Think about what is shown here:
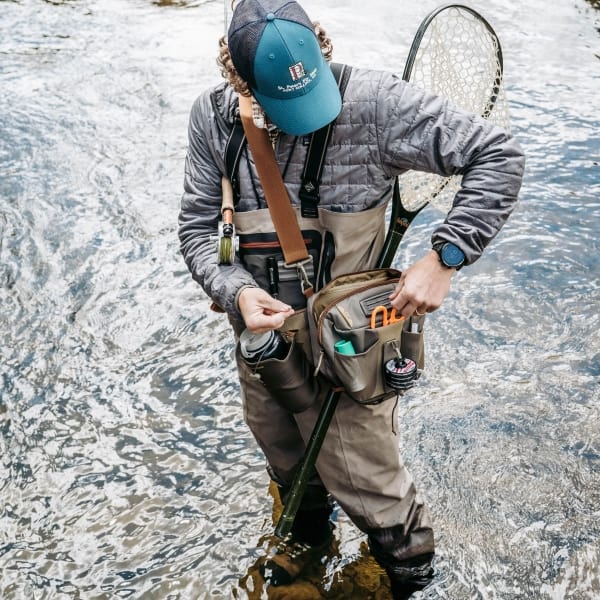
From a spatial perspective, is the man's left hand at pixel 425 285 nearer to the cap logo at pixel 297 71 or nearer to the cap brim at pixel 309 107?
the cap brim at pixel 309 107

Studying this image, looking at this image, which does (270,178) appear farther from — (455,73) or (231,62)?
(455,73)

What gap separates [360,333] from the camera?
8.22 feet

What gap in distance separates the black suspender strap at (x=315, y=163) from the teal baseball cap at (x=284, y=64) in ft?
0.33

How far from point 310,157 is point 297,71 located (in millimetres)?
309

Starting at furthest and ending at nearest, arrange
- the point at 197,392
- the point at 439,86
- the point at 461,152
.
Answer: the point at 197,392
the point at 439,86
the point at 461,152

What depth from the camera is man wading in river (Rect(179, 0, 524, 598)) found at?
7.65 feet

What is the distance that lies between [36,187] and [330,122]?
182 inches

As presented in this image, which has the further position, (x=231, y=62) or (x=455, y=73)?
(x=455, y=73)

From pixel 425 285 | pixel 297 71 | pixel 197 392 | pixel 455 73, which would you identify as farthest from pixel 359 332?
pixel 197 392

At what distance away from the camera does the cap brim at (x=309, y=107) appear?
2.32 m

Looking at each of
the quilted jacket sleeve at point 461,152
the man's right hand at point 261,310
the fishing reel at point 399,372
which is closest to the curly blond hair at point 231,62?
the quilted jacket sleeve at point 461,152

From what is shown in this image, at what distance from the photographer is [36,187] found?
6379 mm

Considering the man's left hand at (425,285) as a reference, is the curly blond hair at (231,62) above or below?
above

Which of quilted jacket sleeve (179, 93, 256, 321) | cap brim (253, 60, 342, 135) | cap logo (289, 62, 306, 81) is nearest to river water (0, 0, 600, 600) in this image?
quilted jacket sleeve (179, 93, 256, 321)
